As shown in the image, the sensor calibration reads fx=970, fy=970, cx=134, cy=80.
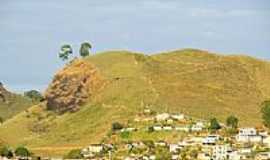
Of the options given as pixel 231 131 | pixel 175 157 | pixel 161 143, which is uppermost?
pixel 231 131

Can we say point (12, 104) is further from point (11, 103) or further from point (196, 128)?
point (196, 128)

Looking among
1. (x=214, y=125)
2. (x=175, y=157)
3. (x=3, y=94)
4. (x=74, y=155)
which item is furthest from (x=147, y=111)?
(x=3, y=94)

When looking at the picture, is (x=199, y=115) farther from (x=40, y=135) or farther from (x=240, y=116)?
(x=40, y=135)

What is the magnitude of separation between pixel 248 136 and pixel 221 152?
22.6ft

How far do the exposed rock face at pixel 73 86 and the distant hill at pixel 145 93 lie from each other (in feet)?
0.66

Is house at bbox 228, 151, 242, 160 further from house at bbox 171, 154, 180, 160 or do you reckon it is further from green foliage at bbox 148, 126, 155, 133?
green foliage at bbox 148, 126, 155, 133

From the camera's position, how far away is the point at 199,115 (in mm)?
135250

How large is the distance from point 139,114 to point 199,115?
900cm

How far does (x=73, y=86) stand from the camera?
503 ft

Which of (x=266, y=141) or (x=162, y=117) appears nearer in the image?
(x=266, y=141)

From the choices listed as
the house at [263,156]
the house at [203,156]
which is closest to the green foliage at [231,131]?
the house at [203,156]

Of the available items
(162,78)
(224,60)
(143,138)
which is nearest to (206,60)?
(224,60)

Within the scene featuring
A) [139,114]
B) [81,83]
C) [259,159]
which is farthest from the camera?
[81,83]

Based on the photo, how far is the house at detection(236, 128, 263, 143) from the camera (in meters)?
114
